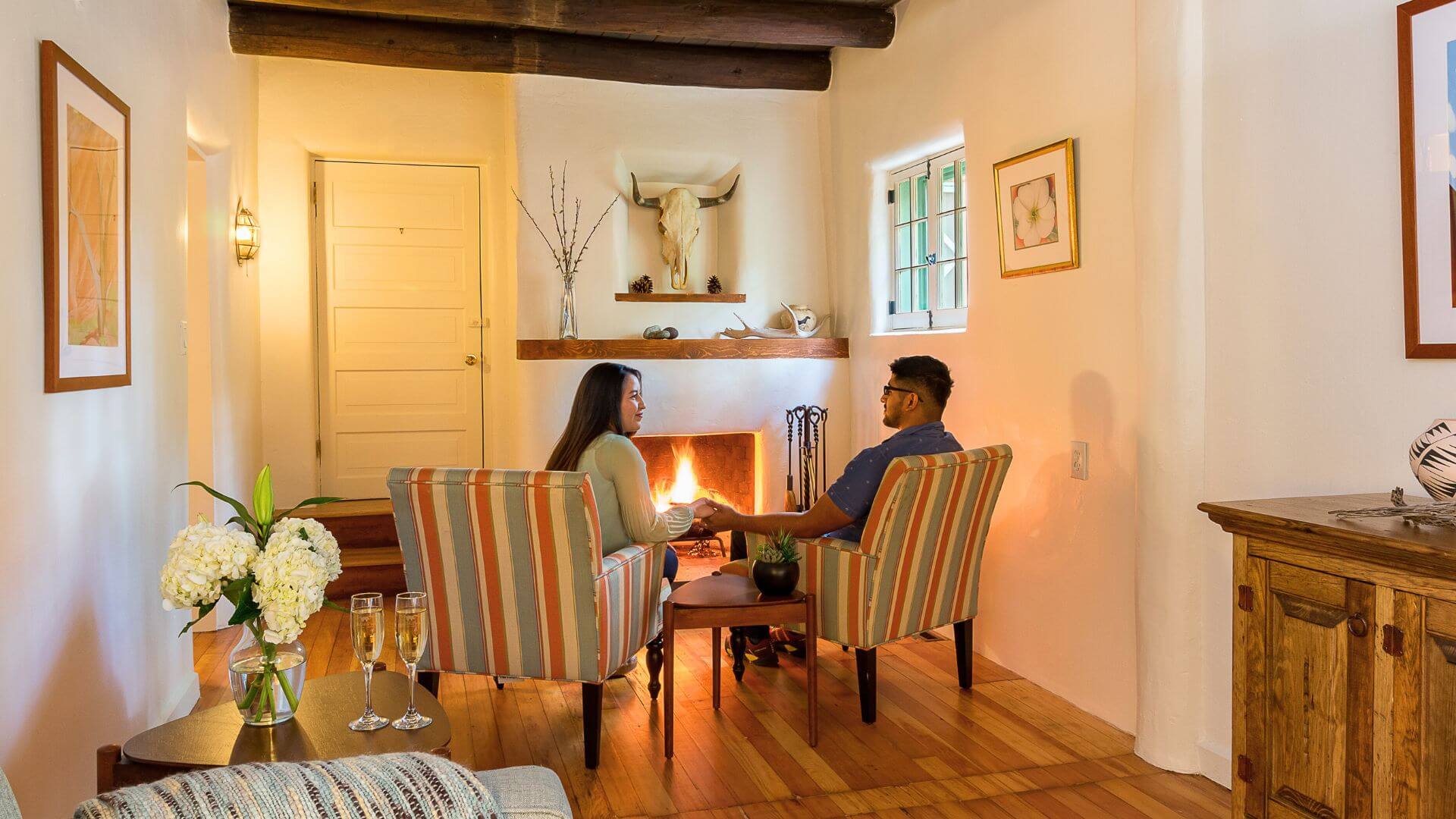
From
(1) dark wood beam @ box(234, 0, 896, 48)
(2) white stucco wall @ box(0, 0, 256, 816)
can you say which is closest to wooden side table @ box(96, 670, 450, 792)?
(2) white stucco wall @ box(0, 0, 256, 816)

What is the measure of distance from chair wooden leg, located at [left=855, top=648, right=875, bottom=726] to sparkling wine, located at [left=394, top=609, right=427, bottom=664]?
72.5 inches

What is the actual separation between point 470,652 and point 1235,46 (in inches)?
110

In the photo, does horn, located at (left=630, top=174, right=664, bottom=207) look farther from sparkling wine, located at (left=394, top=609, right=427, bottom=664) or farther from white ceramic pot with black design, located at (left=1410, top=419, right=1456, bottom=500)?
white ceramic pot with black design, located at (left=1410, top=419, right=1456, bottom=500)

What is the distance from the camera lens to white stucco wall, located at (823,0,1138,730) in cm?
334

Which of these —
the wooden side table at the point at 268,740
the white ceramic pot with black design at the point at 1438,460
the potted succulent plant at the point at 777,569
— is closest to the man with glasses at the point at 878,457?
the potted succulent plant at the point at 777,569

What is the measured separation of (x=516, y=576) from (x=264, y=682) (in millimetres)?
1141

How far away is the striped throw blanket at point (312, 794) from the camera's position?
89 cm

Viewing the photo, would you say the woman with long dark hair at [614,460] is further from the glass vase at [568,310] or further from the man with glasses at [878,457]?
the glass vase at [568,310]

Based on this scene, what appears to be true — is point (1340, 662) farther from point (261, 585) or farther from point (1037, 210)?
point (1037, 210)

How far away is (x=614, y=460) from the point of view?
3.50 metres

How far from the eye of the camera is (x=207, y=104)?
4.34 m

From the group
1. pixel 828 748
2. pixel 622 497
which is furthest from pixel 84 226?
pixel 828 748

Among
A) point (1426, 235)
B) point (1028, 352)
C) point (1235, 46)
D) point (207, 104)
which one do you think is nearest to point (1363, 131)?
point (1426, 235)

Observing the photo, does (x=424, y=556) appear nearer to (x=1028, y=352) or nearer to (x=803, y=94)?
(x=1028, y=352)
